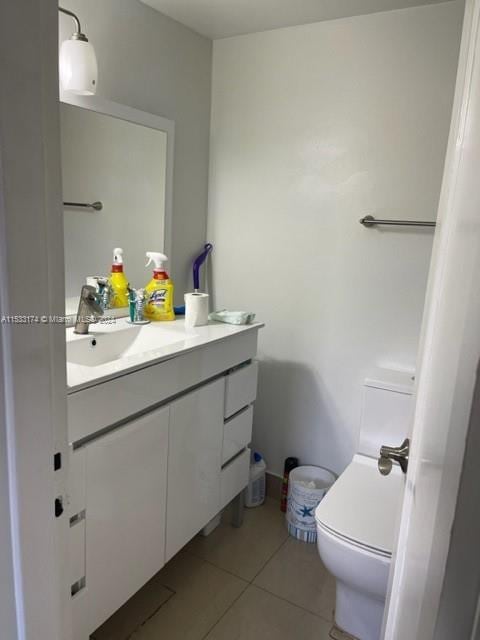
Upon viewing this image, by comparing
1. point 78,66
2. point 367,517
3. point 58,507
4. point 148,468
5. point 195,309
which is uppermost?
point 78,66

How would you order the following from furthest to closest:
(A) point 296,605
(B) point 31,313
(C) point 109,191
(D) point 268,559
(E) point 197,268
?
(E) point 197,268
(D) point 268,559
(C) point 109,191
(A) point 296,605
(B) point 31,313

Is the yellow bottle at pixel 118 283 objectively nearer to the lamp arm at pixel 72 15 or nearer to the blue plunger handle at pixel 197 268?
the blue plunger handle at pixel 197 268

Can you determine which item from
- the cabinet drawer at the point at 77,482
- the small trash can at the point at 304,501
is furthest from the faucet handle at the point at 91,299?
the small trash can at the point at 304,501

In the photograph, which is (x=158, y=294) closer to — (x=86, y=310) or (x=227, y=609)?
(x=86, y=310)

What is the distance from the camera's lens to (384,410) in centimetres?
188

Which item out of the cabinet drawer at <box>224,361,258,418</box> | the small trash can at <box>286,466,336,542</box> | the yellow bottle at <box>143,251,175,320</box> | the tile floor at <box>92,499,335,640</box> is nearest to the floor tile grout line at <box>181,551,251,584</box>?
the tile floor at <box>92,499,335,640</box>

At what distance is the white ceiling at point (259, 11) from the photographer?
177 cm

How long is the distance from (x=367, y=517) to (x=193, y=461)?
24.3 inches

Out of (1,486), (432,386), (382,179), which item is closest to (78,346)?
(1,486)

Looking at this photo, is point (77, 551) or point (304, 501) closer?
point (77, 551)

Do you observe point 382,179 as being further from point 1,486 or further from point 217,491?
point 1,486

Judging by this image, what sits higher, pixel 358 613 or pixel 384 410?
pixel 384 410

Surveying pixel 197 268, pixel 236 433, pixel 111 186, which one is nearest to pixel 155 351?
pixel 236 433

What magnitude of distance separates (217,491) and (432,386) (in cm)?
140
